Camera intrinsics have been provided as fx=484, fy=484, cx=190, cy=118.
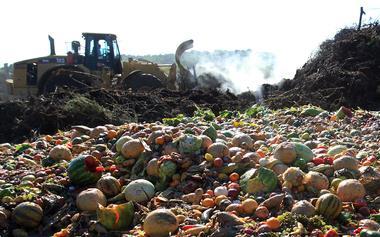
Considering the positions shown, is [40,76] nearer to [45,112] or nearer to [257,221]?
[45,112]

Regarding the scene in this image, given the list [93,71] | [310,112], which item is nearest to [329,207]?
[310,112]

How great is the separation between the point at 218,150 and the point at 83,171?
1.40m

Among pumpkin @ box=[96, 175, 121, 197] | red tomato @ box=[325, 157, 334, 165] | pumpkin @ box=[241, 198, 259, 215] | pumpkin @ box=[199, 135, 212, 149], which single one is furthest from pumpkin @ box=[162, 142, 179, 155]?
red tomato @ box=[325, 157, 334, 165]

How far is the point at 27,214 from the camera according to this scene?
4.59 meters

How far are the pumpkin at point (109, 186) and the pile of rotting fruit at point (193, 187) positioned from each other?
0.03ft

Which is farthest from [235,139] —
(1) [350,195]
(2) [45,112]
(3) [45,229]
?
(2) [45,112]

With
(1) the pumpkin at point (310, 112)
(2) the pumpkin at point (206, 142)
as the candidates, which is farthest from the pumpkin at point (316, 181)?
(1) the pumpkin at point (310, 112)

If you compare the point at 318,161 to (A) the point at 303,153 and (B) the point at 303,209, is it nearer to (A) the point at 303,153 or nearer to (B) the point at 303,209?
(A) the point at 303,153

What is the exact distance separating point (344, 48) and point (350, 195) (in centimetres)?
1208

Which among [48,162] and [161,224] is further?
[48,162]

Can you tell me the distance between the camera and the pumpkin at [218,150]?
16.2 feet

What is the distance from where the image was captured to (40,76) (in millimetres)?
19141

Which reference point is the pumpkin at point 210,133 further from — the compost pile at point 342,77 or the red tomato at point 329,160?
the compost pile at point 342,77

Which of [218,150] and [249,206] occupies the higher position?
[218,150]
